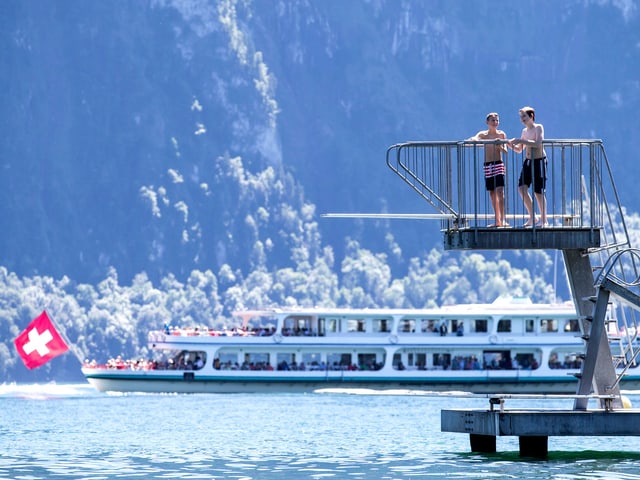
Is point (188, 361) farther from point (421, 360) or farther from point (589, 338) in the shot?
point (589, 338)

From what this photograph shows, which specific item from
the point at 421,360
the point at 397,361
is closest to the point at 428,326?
the point at 421,360

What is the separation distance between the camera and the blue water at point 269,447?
36812mm

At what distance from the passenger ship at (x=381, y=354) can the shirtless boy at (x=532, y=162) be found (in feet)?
216

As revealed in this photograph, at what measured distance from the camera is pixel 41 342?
101000 mm

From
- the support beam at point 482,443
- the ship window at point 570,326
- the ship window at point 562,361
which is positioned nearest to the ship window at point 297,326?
the ship window at point 562,361

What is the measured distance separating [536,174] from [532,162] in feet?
1.17

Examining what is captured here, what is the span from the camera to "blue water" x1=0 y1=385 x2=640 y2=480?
3681cm

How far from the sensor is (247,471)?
124ft

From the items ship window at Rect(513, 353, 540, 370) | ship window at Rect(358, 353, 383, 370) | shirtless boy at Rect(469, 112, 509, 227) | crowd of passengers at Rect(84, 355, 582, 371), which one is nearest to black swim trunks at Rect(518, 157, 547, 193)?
shirtless boy at Rect(469, 112, 509, 227)

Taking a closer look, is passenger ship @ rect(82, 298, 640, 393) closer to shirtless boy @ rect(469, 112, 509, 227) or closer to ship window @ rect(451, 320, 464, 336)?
ship window @ rect(451, 320, 464, 336)

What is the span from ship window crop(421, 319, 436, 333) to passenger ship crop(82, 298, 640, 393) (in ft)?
0.19

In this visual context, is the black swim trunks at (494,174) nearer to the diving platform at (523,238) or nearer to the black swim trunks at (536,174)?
the black swim trunks at (536,174)

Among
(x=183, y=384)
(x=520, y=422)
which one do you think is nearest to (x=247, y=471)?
(x=520, y=422)

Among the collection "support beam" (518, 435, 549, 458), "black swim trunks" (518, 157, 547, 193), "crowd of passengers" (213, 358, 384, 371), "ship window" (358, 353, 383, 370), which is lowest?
"support beam" (518, 435, 549, 458)
